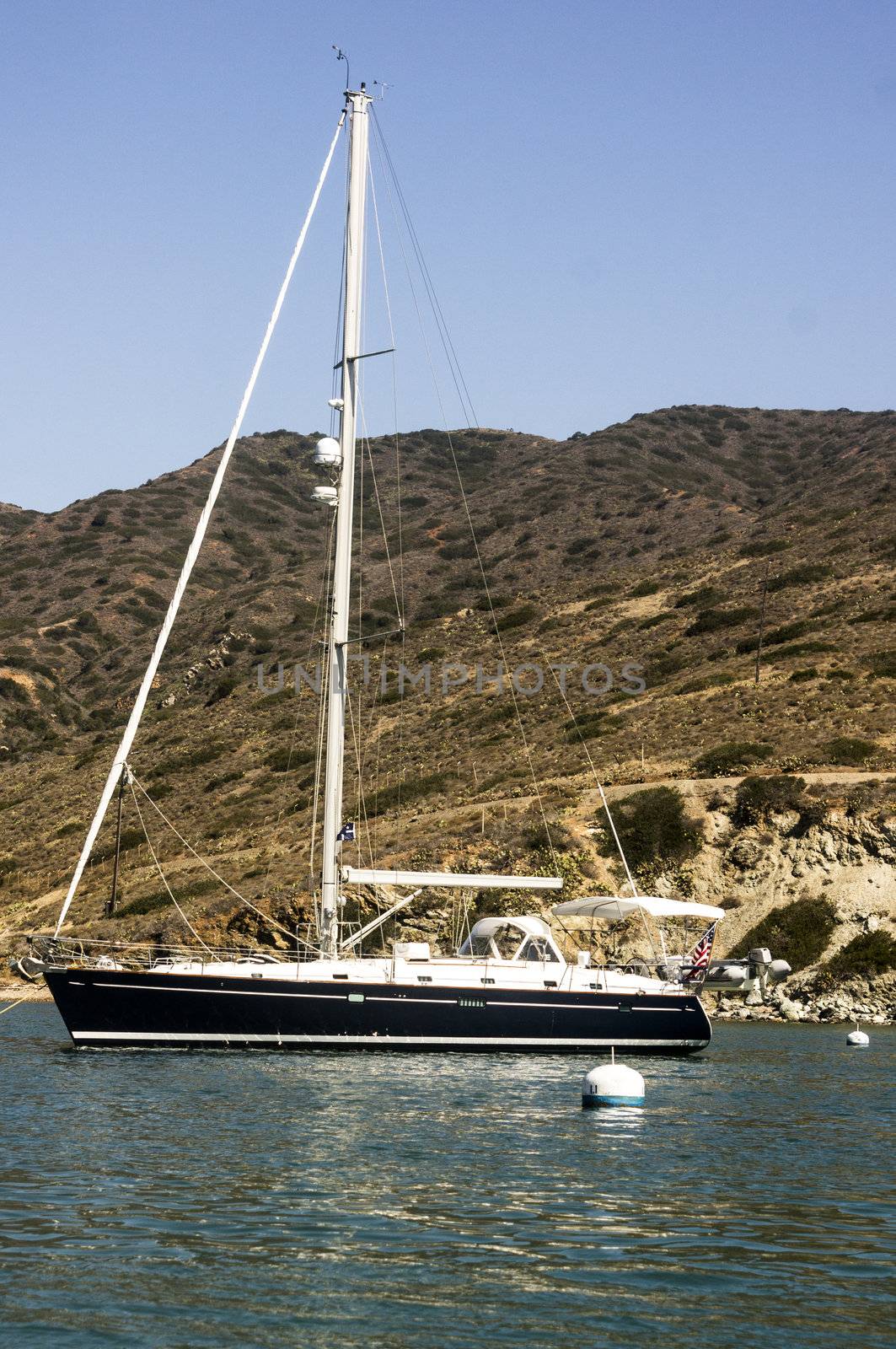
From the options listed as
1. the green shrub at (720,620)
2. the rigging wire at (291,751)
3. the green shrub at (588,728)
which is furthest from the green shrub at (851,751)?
the green shrub at (720,620)

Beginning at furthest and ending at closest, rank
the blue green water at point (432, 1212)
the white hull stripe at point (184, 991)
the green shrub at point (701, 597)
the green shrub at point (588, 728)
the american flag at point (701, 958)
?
the green shrub at point (701, 597) → the green shrub at point (588, 728) → the american flag at point (701, 958) → the white hull stripe at point (184, 991) → the blue green water at point (432, 1212)

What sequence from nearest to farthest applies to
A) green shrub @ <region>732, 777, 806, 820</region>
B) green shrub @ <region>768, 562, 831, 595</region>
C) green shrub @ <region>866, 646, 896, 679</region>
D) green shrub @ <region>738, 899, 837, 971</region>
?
green shrub @ <region>738, 899, 837, 971</region> → green shrub @ <region>732, 777, 806, 820</region> → green shrub @ <region>866, 646, 896, 679</region> → green shrub @ <region>768, 562, 831, 595</region>

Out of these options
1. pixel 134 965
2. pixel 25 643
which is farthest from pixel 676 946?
pixel 25 643

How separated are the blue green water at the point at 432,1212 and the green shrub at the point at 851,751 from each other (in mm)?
31594

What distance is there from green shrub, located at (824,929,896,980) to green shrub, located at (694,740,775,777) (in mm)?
13108

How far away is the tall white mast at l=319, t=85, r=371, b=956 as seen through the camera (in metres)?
34.3

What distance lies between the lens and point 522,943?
36125 mm

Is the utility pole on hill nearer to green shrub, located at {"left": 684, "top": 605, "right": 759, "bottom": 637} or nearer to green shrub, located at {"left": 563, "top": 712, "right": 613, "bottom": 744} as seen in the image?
green shrub, located at {"left": 684, "top": 605, "right": 759, "bottom": 637}

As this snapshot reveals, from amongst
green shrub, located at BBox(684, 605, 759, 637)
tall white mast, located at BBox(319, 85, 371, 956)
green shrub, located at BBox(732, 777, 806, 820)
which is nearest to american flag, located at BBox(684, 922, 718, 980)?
tall white mast, located at BBox(319, 85, 371, 956)

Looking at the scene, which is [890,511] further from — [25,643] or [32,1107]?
[32,1107]

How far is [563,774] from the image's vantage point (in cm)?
6800

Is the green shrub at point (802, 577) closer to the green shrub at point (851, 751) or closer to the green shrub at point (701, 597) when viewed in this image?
the green shrub at point (701, 597)

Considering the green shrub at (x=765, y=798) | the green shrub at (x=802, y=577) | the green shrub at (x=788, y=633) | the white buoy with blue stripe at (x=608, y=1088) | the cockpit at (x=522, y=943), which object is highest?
the green shrub at (x=802, y=577)

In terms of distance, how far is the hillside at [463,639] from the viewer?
6656cm
